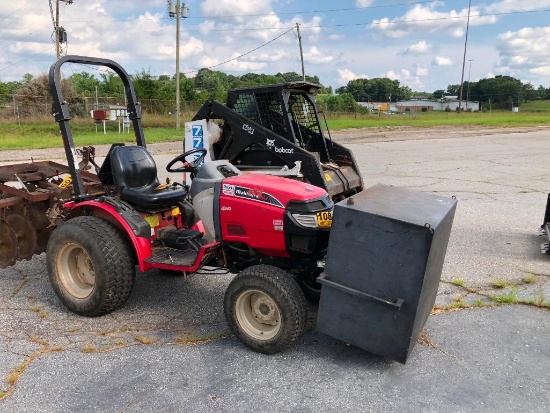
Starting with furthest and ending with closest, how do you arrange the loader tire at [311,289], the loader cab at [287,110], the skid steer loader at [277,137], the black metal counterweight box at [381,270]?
1. the loader cab at [287,110]
2. the skid steer loader at [277,137]
3. the loader tire at [311,289]
4. the black metal counterweight box at [381,270]

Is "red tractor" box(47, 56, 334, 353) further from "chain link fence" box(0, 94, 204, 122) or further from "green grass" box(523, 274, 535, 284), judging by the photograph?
"chain link fence" box(0, 94, 204, 122)

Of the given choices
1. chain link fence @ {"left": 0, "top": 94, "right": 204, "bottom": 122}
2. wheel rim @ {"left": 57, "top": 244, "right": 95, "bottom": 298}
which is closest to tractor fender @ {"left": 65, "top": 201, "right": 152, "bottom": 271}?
wheel rim @ {"left": 57, "top": 244, "right": 95, "bottom": 298}

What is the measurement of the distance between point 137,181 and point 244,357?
177cm

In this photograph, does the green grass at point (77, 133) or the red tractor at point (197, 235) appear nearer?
the red tractor at point (197, 235)

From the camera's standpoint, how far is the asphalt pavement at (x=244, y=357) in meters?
3.02

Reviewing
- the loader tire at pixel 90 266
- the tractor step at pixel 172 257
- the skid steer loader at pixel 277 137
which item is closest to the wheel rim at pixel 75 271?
the loader tire at pixel 90 266

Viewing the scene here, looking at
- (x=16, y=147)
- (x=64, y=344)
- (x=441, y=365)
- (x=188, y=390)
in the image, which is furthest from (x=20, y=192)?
(x=16, y=147)

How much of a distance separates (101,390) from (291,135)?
16.4 feet

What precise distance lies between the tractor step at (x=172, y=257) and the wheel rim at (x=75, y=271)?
1.84ft

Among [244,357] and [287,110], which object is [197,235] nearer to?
[244,357]

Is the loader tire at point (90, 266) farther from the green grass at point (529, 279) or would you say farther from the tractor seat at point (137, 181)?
the green grass at point (529, 279)

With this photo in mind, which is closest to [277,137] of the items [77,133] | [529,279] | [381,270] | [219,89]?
[529,279]

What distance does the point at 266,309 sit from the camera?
140 inches

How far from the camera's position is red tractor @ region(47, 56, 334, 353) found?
11.5 ft
